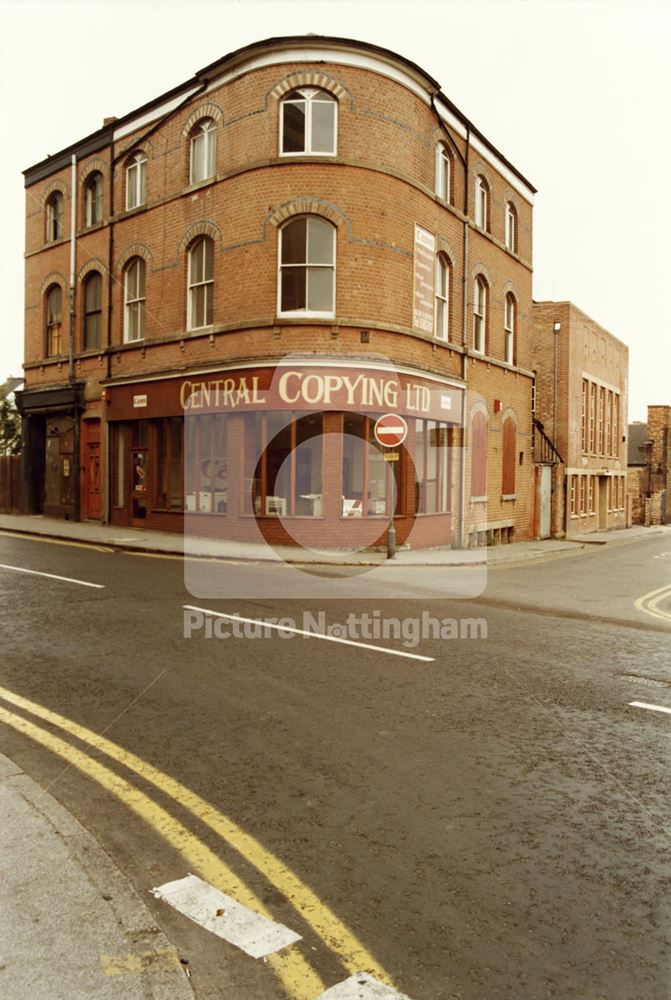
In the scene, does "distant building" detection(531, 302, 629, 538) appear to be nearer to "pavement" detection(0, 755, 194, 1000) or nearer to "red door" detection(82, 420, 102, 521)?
"red door" detection(82, 420, 102, 521)

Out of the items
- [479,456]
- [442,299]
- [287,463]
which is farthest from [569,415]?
[287,463]

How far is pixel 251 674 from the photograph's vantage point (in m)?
7.07

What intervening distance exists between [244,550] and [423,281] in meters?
8.43

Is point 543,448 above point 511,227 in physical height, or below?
below

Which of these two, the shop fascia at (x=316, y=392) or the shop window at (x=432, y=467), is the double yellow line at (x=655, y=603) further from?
the shop fascia at (x=316, y=392)

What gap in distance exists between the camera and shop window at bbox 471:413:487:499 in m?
23.2

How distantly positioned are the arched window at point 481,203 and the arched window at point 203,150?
313 inches

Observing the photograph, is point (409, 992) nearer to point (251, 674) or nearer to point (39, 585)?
point (251, 674)

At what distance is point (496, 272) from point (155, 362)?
10914mm

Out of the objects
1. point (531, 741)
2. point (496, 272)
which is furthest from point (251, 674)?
point (496, 272)

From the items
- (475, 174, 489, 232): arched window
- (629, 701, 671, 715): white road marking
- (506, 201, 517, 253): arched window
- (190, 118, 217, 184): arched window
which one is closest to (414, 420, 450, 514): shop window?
(475, 174, 489, 232): arched window

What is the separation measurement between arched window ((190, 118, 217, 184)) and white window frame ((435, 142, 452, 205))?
5.90 m

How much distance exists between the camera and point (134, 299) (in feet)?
74.6

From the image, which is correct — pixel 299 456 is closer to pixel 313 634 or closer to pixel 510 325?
pixel 313 634
